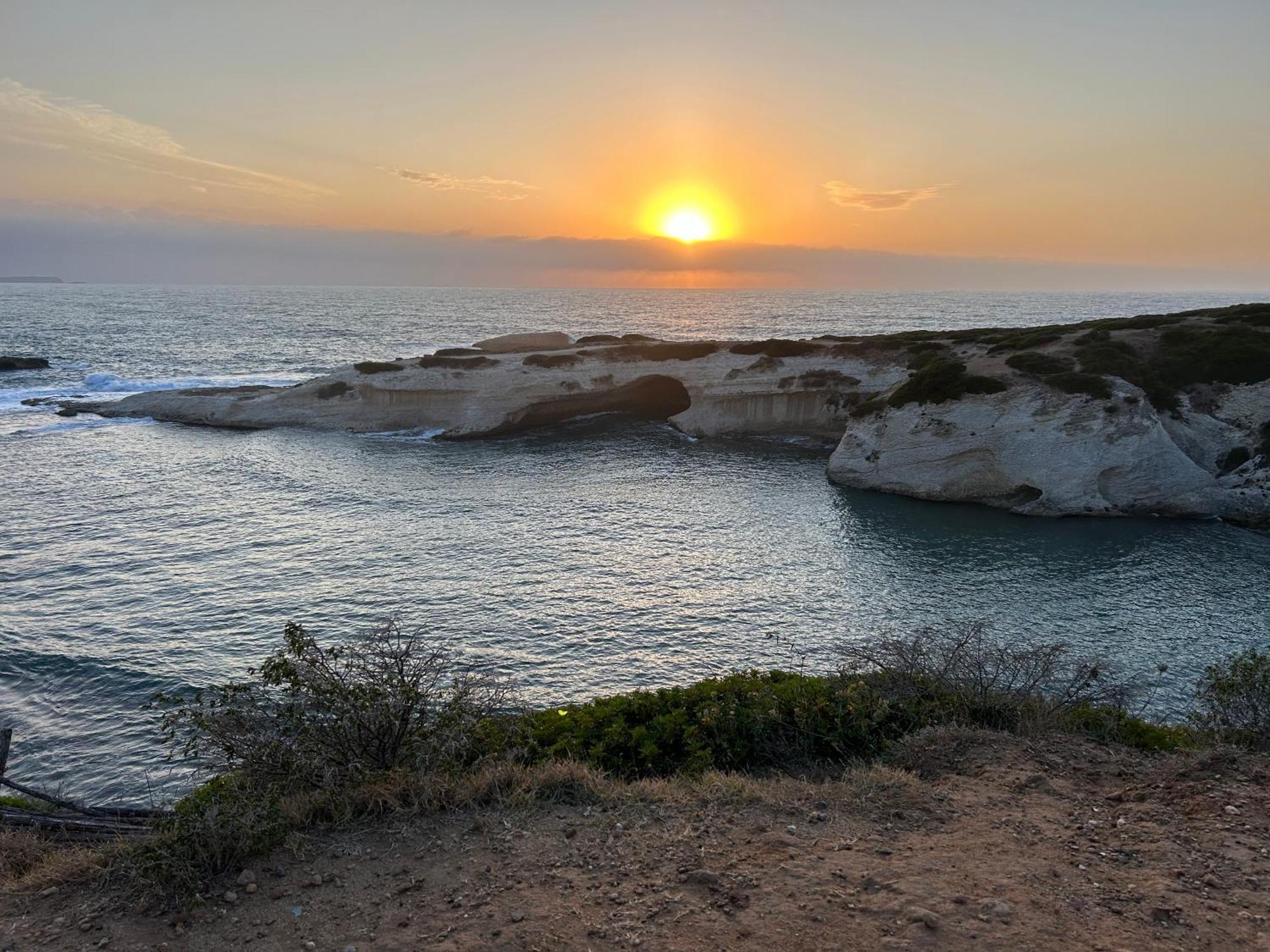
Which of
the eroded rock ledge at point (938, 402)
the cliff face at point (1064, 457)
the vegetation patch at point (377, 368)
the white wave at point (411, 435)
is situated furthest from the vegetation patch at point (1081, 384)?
the vegetation patch at point (377, 368)

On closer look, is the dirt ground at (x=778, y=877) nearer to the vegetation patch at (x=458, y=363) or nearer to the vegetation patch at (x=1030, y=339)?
the vegetation patch at (x=1030, y=339)

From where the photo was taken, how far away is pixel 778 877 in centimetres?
888

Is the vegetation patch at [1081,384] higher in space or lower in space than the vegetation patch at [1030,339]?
lower

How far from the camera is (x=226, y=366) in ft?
300

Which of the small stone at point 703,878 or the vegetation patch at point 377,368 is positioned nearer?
the small stone at point 703,878

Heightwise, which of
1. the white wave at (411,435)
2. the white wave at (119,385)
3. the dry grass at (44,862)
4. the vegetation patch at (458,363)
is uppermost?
the vegetation patch at (458,363)

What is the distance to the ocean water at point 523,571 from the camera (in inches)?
831

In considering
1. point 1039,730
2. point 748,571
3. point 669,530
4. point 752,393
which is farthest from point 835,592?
point 752,393

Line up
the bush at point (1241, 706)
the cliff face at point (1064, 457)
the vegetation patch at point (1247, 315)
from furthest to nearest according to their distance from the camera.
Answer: the vegetation patch at point (1247, 315) → the cliff face at point (1064, 457) → the bush at point (1241, 706)

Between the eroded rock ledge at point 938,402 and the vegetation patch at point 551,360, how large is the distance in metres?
0.13

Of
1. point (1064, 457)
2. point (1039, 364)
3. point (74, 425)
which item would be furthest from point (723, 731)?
point (74, 425)

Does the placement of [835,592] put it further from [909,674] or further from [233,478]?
[233,478]

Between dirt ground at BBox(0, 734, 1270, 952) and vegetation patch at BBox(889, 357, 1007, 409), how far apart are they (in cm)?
3290

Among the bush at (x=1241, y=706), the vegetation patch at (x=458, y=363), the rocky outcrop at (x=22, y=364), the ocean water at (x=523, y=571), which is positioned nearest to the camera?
the bush at (x=1241, y=706)
